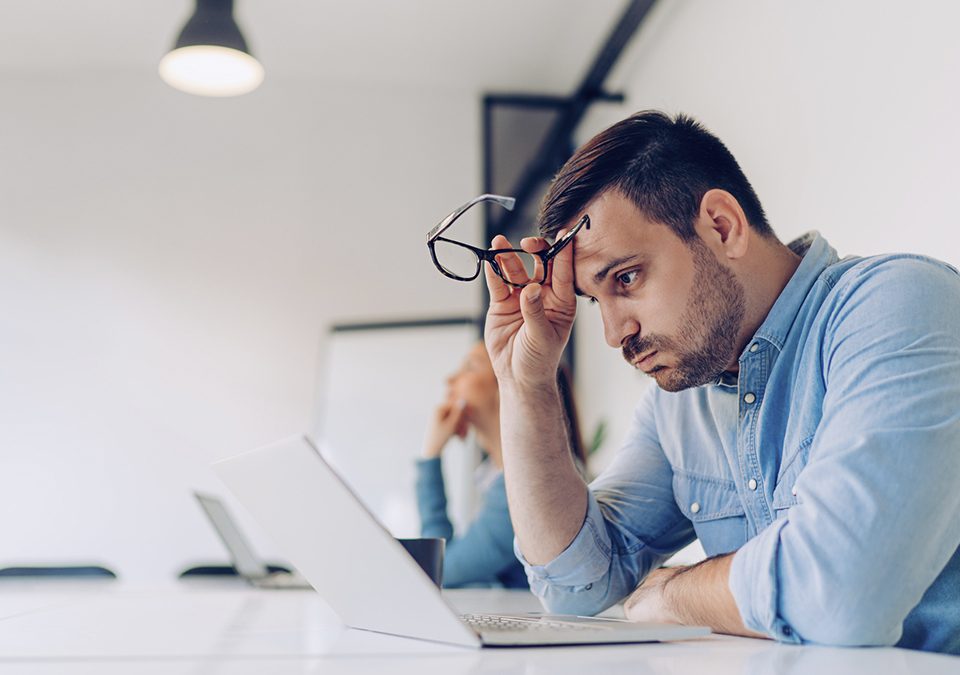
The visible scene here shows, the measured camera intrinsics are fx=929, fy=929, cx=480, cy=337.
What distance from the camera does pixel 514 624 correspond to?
93 centimetres

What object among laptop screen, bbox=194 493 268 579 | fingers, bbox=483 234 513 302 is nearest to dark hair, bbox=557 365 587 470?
laptop screen, bbox=194 493 268 579

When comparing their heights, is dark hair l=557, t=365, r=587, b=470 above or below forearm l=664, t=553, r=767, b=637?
above

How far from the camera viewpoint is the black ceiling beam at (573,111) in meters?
3.58

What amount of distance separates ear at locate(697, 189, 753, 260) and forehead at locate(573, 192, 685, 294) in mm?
56

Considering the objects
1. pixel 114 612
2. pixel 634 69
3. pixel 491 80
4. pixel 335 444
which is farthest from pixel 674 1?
pixel 114 612

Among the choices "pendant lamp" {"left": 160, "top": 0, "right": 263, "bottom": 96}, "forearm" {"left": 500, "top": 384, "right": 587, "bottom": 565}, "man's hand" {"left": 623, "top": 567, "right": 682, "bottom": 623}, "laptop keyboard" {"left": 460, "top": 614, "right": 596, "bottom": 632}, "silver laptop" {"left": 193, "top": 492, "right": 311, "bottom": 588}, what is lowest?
"silver laptop" {"left": 193, "top": 492, "right": 311, "bottom": 588}

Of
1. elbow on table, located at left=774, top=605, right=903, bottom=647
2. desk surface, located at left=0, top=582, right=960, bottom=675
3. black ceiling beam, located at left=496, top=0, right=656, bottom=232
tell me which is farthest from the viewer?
black ceiling beam, located at left=496, top=0, right=656, bottom=232

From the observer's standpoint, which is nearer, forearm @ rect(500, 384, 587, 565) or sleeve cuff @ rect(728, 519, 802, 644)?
sleeve cuff @ rect(728, 519, 802, 644)

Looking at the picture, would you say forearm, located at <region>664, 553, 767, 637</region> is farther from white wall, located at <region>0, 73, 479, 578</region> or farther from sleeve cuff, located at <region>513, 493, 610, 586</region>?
white wall, located at <region>0, 73, 479, 578</region>

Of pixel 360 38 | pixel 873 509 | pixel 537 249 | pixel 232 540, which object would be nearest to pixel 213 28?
pixel 360 38

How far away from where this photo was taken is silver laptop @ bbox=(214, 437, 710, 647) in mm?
773

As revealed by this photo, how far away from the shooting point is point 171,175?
4.52 meters

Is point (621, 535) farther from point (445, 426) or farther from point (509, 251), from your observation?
point (445, 426)

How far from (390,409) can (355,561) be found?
358cm
